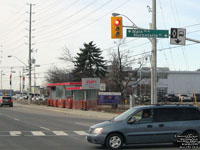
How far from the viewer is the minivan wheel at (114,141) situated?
11766 mm

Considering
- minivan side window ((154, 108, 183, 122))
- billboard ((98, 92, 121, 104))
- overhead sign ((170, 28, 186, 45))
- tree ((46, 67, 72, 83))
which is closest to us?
minivan side window ((154, 108, 183, 122))

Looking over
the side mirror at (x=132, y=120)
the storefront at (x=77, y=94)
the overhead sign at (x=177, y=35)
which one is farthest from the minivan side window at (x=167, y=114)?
the storefront at (x=77, y=94)

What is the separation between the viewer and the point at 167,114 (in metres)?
12.5

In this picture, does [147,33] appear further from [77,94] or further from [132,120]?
[77,94]

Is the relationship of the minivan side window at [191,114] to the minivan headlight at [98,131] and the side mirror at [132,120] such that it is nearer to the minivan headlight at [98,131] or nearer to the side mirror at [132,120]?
the side mirror at [132,120]

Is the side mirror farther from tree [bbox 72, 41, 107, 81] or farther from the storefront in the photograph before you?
tree [bbox 72, 41, 107, 81]

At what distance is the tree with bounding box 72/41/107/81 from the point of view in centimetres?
7275

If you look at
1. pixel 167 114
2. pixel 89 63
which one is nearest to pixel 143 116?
pixel 167 114

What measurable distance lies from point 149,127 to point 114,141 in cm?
134

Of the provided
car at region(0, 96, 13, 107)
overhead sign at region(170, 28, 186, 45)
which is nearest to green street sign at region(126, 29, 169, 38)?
overhead sign at region(170, 28, 186, 45)

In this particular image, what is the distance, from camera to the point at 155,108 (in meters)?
12.4

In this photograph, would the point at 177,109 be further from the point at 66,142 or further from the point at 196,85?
the point at 196,85

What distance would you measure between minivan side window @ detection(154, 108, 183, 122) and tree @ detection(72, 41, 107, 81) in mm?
59293

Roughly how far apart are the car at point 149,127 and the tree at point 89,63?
5934cm
